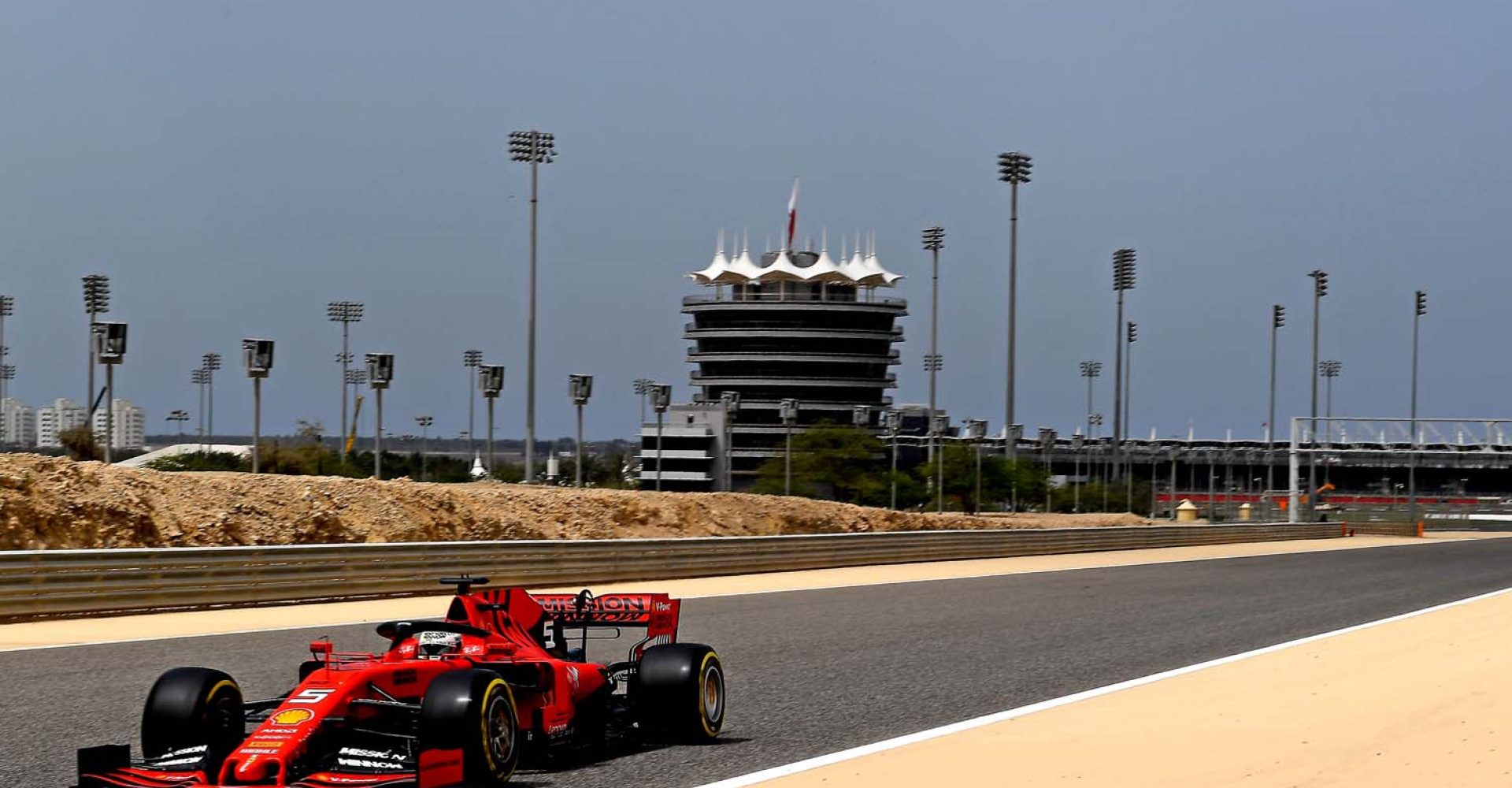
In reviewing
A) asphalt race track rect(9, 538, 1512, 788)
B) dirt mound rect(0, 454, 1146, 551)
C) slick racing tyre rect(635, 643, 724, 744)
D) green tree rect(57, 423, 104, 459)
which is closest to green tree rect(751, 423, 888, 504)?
green tree rect(57, 423, 104, 459)

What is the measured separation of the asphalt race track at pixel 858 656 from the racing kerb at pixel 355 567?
3146 millimetres

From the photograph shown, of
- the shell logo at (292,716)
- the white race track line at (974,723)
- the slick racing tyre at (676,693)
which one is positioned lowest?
the white race track line at (974,723)

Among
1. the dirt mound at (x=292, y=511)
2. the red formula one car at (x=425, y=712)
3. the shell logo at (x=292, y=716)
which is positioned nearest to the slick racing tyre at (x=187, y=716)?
the red formula one car at (x=425, y=712)

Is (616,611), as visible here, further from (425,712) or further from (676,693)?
(425,712)

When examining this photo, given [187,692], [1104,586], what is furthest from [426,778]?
[1104,586]

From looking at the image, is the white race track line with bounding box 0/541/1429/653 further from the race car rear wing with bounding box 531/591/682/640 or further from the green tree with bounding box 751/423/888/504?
the green tree with bounding box 751/423/888/504

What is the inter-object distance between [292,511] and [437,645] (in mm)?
22725

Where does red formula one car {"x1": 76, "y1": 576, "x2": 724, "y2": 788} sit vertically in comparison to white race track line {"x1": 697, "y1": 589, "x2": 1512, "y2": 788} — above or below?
above

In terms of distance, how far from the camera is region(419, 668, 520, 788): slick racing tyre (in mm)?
7391

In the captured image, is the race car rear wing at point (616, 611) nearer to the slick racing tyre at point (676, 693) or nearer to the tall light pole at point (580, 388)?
the slick racing tyre at point (676, 693)

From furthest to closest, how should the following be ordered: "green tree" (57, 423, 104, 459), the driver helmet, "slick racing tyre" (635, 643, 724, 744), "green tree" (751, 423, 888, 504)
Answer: "green tree" (751, 423, 888, 504), "green tree" (57, 423, 104, 459), "slick racing tyre" (635, 643, 724, 744), the driver helmet

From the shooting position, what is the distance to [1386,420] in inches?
2692

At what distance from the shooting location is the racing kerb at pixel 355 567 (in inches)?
727

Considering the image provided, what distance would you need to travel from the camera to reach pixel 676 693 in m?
9.70
